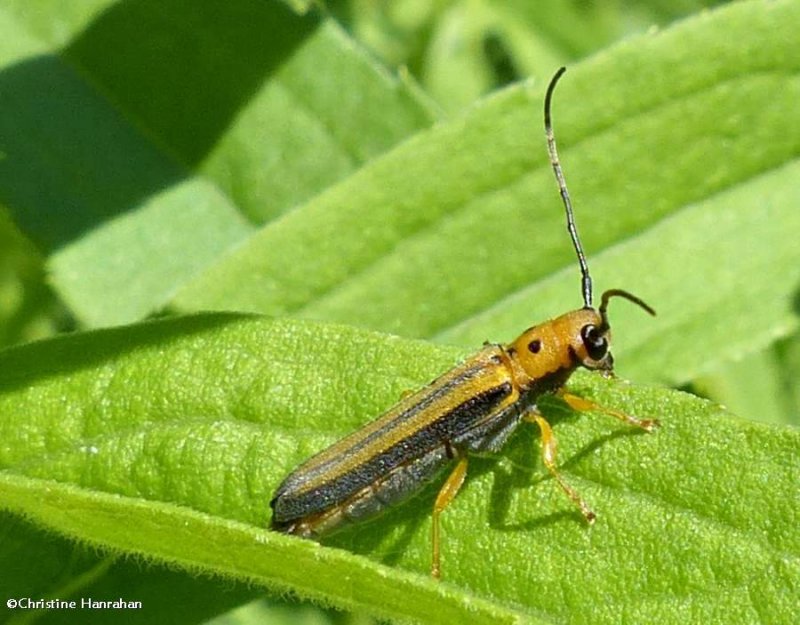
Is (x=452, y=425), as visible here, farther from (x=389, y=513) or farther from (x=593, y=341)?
(x=593, y=341)

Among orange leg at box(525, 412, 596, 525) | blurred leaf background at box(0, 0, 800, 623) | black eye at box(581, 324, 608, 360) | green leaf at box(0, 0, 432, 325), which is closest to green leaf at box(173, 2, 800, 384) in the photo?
blurred leaf background at box(0, 0, 800, 623)

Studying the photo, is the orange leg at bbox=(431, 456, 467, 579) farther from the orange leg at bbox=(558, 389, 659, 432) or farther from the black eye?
the black eye

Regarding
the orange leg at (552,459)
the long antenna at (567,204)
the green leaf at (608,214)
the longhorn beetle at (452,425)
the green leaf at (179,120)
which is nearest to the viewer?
the orange leg at (552,459)

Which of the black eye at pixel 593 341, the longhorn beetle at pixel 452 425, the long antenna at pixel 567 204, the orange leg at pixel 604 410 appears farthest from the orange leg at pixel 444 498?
the long antenna at pixel 567 204

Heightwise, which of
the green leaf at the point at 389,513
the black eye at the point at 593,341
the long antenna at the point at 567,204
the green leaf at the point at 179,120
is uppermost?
the green leaf at the point at 179,120

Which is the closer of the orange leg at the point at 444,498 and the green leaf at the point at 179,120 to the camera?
the orange leg at the point at 444,498

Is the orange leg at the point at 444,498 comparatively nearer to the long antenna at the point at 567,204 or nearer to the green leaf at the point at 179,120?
the long antenna at the point at 567,204

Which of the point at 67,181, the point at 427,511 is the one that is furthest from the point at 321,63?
the point at 427,511
